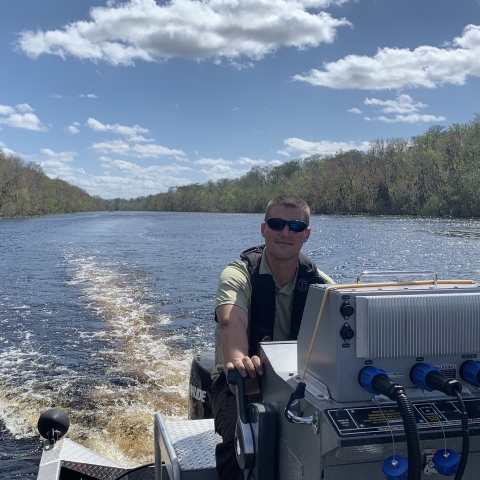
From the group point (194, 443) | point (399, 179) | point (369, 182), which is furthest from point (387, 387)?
point (369, 182)

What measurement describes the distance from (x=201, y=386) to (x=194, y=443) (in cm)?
107

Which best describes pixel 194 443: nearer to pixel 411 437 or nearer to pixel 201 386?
pixel 201 386

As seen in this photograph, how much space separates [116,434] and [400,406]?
4488 millimetres

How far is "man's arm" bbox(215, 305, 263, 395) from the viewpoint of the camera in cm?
214

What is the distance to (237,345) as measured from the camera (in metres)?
2.38

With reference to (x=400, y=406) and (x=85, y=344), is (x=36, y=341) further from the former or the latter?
(x=400, y=406)

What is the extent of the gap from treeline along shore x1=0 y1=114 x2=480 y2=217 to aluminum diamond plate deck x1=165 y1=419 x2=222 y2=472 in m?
57.6

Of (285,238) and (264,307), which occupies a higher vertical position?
(285,238)

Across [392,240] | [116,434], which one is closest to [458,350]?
[116,434]

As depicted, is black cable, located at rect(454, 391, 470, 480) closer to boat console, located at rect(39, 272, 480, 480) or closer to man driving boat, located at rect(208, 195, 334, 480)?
boat console, located at rect(39, 272, 480, 480)

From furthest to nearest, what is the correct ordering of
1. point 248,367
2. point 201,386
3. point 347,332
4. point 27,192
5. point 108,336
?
1. point 27,192
2. point 108,336
3. point 201,386
4. point 248,367
5. point 347,332

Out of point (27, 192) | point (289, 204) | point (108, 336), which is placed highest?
point (27, 192)

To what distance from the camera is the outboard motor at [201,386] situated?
3.81m

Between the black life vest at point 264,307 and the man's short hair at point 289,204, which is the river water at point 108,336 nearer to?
the black life vest at point 264,307
